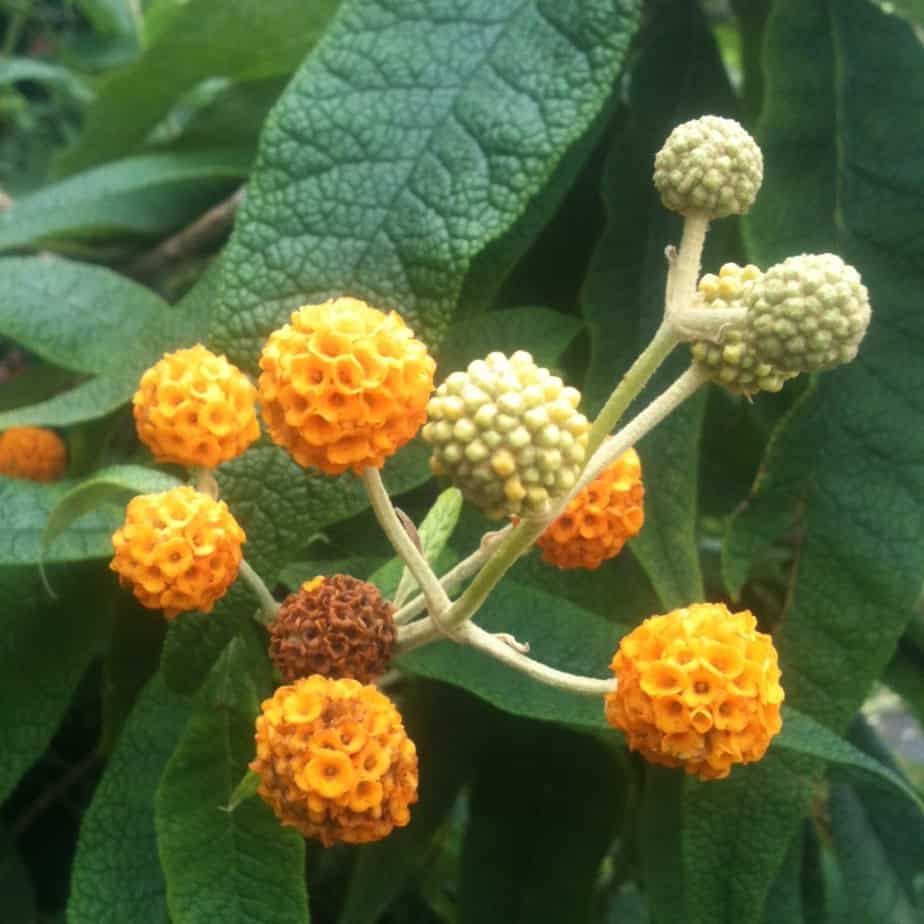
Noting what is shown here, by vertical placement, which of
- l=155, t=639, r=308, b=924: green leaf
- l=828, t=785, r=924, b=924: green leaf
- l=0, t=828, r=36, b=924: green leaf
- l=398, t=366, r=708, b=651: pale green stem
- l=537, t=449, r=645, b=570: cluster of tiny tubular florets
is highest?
l=398, t=366, r=708, b=651: pale green stem

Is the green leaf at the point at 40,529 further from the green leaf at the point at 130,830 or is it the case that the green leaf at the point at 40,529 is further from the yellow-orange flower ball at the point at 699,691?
the yellow-orange flower ball at the point at 699,691

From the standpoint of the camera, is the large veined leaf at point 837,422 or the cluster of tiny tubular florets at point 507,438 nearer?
the cluster of tiny tubular florets at point 507,438

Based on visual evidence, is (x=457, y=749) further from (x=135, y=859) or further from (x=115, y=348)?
(x=115, y=348)

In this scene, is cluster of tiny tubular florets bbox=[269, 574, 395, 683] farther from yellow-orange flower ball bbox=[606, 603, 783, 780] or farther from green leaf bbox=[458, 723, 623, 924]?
green leaf bbox=[458, 723, 623, 924]

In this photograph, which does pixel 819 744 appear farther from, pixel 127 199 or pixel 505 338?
pixel 127 199

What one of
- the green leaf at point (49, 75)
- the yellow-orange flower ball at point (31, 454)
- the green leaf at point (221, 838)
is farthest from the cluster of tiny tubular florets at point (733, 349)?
the green leaf at point (49, 75)

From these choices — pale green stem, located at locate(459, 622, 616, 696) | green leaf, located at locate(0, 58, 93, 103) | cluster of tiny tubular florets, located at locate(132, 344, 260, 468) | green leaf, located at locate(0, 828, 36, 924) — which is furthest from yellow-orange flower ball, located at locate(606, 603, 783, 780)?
green leaf, located at locate(0, 58, 93, 103)
